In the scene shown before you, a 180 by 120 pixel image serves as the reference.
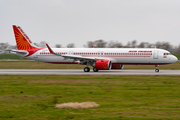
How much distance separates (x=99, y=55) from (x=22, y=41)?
12405mm

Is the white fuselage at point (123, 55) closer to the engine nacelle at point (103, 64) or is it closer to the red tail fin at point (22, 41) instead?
the red tail fin at point (22, 41)

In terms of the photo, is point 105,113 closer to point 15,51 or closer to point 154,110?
point 154,110

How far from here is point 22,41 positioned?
3475 centimetres

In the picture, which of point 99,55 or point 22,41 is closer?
point 99,55

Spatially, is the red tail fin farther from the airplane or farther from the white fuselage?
the white fuselage

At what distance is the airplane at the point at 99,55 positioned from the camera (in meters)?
30.6

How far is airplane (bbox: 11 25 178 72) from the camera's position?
3059 cm

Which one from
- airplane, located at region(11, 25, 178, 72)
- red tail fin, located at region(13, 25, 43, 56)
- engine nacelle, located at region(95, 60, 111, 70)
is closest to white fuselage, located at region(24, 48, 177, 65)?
airplane, located at region(11, 25, 178, 72)

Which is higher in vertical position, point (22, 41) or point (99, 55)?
A: point (22, 41)

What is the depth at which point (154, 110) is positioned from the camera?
9.10m

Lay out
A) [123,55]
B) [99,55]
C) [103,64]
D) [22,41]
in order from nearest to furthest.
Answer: [103,64]
[123,55]
[99,55]
[22,41]

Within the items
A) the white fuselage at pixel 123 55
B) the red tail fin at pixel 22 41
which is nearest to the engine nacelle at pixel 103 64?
the white fuselage at pixel 123 55

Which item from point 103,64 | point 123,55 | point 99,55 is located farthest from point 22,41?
point 123,55

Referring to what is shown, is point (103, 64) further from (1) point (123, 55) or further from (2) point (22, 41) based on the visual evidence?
(2) point (22, 41)
